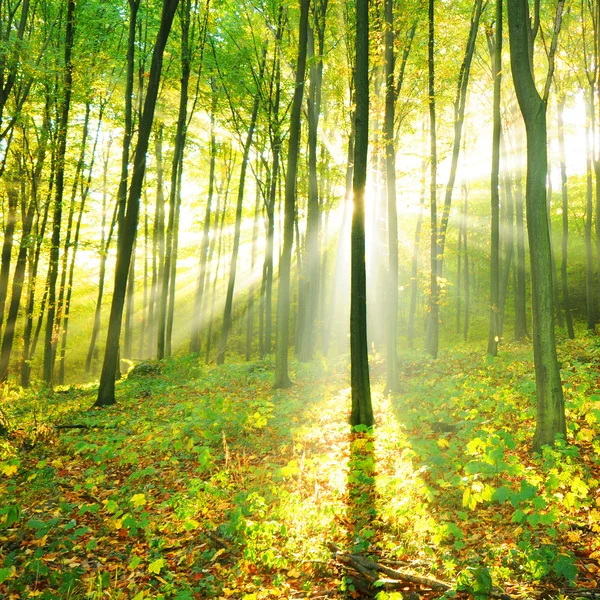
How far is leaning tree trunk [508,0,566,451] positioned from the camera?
18.5 ft

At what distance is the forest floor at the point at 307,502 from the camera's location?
12.6 feet

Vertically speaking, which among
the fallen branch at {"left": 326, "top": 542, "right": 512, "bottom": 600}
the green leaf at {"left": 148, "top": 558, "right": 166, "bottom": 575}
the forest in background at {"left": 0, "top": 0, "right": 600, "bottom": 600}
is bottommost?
the green leaf at {"left": 148, "top": 558, "right": 166, "bottom": 575}

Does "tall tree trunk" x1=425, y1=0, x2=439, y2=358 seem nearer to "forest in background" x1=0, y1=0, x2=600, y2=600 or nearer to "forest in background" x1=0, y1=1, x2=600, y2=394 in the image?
"forest in background" x1=0, y1=0, x2=600, y2=600

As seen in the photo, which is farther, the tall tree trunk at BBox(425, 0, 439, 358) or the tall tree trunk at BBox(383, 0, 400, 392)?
the tall tree trunk at BBox(425, 0, 439, 358)

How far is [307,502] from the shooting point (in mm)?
5238

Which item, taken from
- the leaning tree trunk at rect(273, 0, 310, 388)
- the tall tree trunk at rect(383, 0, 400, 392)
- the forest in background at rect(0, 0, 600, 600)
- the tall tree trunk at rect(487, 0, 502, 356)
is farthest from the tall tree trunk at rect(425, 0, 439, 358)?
the leaning tree trunk at rect(273, 0, 310, 388)

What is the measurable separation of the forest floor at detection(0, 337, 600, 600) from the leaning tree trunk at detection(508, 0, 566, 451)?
0.46 meters

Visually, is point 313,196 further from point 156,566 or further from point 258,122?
point 156,566

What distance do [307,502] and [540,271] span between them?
442 cm

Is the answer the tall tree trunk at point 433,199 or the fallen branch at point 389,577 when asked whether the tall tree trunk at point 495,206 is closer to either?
the tall tree trunk at point 433,199

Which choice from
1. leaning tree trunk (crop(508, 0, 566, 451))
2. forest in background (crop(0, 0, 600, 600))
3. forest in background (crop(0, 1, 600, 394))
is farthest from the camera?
forest in background (crop(0, 1, 600, 394))

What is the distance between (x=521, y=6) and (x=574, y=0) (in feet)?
44.3

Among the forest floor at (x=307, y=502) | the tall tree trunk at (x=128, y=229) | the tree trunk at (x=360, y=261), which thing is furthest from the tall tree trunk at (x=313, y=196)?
the forest floor at (x=307, y=502)

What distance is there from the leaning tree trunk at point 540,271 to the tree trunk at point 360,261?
8.25 ft
